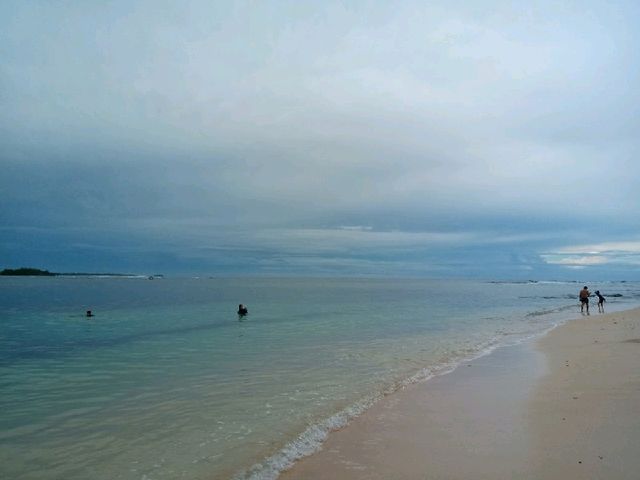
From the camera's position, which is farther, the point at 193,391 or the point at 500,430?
the point at 193,391

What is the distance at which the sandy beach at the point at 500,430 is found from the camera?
7.09 m

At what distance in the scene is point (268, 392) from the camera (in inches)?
517

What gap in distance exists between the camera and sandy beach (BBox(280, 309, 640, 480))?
709 cm

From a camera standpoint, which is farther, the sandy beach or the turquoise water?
the turquoise water

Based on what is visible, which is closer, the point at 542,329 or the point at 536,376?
the point at 536,376

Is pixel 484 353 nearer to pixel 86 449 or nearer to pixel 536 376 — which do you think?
pixel 536 376

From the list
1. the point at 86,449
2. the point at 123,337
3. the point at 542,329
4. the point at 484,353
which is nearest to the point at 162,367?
the point at 86,449

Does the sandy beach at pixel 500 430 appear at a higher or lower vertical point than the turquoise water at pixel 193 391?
higher

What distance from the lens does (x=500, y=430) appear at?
347 inches

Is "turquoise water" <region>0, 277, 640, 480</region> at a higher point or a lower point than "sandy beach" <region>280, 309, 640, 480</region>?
lower

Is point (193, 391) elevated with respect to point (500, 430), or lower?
lower

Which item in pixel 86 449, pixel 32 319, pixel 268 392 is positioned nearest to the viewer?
pixel 86 449

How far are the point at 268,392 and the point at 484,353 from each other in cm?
990

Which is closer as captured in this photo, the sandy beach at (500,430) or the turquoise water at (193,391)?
the sandy beach at (500,430)
